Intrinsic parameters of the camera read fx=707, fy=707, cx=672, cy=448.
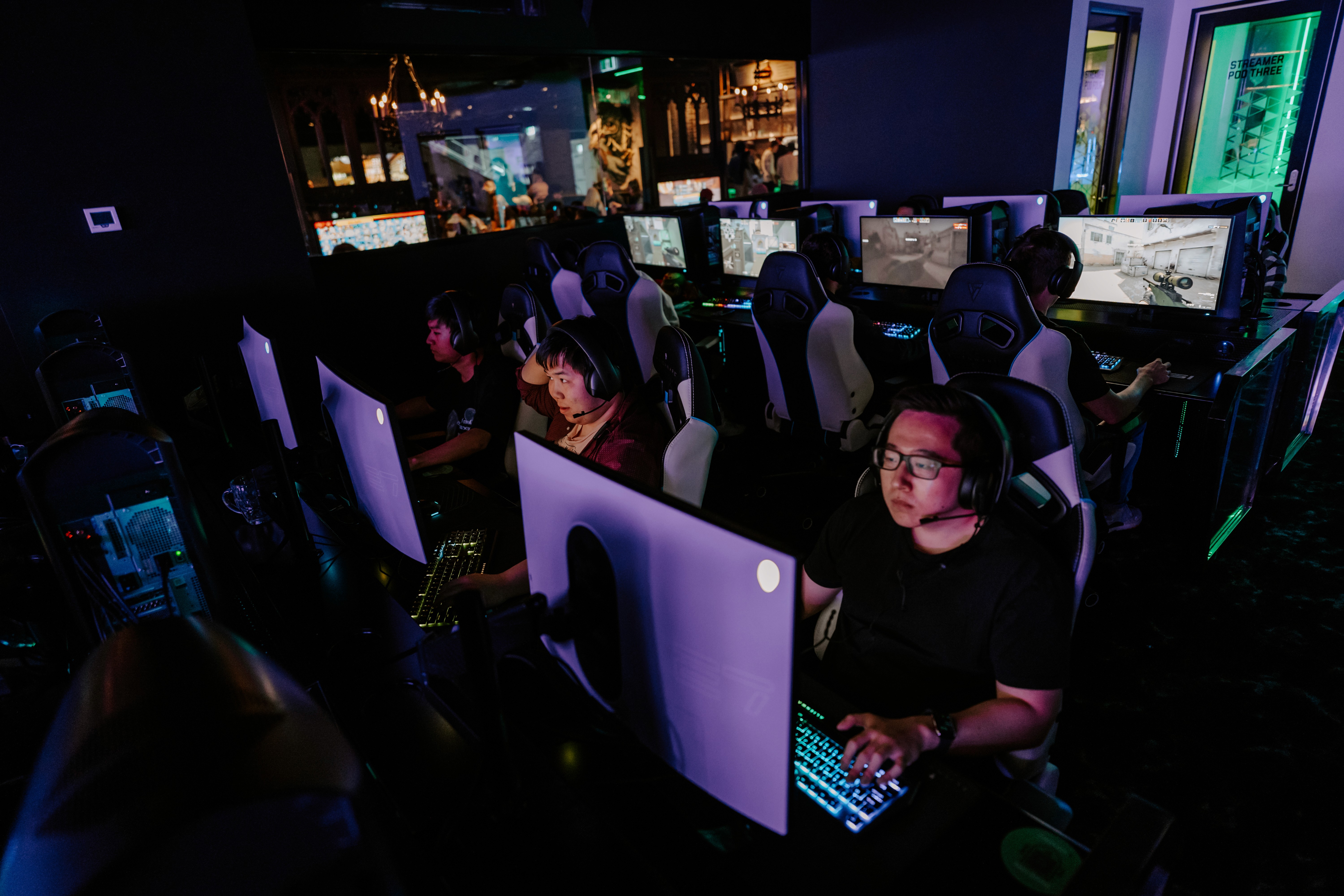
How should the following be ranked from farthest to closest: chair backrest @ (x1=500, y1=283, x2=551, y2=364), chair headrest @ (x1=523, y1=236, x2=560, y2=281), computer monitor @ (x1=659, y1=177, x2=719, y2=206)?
1. computer monitor @ (x1=659, y1=177, x2=719, y2=206)
2. chair headrest @ (x1=523, y1=236, x2=560, y2=281)
3. chair backrest @ (x1=500, y1=283, x2=551, y2=364)

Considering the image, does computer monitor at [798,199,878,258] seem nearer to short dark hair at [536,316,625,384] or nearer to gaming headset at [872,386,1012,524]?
short dark hair at [536,316,625,384]

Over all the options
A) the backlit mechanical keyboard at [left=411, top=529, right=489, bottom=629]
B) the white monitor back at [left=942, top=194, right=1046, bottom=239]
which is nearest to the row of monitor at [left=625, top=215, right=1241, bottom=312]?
the white monitor back at [left=942, top=194, right=1046, bottom=239]

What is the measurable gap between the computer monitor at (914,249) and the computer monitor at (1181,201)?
790 millimetres

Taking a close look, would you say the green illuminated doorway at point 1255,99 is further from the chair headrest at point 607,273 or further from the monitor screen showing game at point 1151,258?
the chair headrest at point 607,273

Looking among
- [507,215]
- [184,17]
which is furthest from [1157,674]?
[507,215]

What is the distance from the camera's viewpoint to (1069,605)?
45.7 inches

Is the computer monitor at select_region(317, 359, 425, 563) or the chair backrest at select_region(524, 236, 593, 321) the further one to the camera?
the chair backrest at select_region(524, 236, 593, 321)

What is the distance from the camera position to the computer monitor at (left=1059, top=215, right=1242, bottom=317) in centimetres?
276

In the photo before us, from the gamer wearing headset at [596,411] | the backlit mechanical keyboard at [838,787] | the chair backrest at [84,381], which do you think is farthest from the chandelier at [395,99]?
the backlit mechanical keyboard at [838,787]

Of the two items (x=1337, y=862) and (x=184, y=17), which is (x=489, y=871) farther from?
(x=184, y=17)

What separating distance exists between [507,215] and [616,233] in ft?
3.40

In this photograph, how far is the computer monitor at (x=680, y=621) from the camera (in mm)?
703

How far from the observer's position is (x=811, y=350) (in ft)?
9.54

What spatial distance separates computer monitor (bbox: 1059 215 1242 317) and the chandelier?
5130 mm
